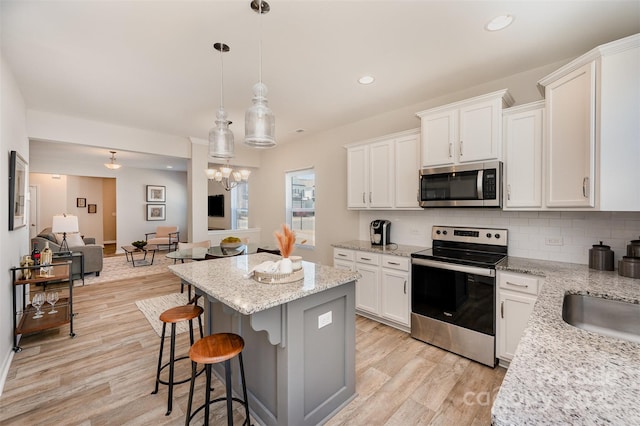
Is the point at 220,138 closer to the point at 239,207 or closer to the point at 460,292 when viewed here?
the point at 460,292

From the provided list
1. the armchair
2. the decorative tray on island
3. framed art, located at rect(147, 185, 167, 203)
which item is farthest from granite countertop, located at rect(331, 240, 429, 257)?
framed art, located at rect(147, 185, 167, 203)

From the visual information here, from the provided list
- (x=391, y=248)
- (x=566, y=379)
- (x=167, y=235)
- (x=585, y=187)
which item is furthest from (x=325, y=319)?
(x=167, y=235)

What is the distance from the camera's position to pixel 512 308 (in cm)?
232

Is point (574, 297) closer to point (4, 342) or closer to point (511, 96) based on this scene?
point (511, 96)

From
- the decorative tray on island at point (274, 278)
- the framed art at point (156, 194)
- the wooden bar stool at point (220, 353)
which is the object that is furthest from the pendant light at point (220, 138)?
the framed art at point (156, 194)

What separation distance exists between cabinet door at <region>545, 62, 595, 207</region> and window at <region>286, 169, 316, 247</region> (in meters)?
3.37

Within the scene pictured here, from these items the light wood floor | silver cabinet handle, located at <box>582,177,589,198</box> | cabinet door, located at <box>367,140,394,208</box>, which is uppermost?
cabinet door, located at <box>367,140,394,208</box>

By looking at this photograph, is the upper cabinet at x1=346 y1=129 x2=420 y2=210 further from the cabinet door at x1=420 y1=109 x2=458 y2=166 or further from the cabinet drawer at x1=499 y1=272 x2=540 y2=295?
the cabinet drawer at x1=499 y1=272 x2=540 y2=295

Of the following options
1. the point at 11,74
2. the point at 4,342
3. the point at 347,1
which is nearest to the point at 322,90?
the point at 347,1

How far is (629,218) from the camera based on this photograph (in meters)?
2.21

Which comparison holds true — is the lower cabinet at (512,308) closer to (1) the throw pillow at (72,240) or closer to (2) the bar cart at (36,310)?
(2) the bar cart at (36,310)

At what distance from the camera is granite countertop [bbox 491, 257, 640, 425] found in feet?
2.10

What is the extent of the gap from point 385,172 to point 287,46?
1859 mm

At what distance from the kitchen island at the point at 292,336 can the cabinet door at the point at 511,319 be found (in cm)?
136
